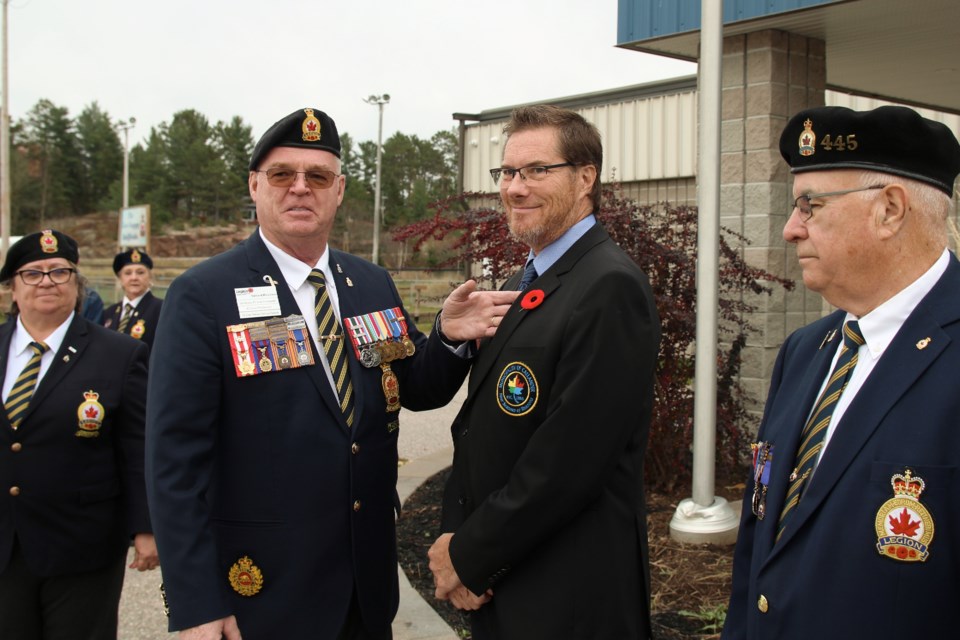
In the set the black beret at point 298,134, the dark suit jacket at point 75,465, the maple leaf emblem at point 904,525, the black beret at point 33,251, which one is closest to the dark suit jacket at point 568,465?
the maple leaf emblem at point 904,525

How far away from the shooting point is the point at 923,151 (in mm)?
1758

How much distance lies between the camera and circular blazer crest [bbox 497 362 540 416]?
225 cm

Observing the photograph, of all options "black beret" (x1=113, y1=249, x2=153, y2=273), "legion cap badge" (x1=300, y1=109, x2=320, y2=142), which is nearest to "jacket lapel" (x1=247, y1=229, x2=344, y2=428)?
"legion cap badge" (x1=300, y1=109, x2=320, y2=142)

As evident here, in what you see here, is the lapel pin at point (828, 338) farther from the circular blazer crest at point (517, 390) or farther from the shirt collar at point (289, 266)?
the shirt collar at point (289, 266)

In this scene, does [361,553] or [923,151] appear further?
[361,553]

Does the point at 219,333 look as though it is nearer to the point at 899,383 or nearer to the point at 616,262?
the point at 616,262

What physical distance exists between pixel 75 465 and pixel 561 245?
2.16m

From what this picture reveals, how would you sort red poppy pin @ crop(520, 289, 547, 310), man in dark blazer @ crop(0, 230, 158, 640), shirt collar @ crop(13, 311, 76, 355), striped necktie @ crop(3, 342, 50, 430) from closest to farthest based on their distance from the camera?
Result: red poppy pin @ crop(520, 289, 547, 310)
man in dark blazer @ crop(0, 230, 158, 640)
striped necktie @ crop(3, 342, 50, 430)
shirt collar @ crop(13, 311, 76, 355)

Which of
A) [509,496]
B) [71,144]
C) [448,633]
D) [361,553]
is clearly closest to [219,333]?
[361,553]

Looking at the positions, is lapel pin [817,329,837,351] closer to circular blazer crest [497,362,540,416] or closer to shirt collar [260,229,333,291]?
circular blazer crest [497,362,540,416]

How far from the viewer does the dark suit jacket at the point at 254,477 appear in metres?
2.27

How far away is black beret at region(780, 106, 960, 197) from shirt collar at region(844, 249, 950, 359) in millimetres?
191

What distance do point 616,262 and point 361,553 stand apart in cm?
121

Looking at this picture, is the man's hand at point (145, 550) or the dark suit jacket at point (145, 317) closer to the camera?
the man's hand at point (145, 550)
